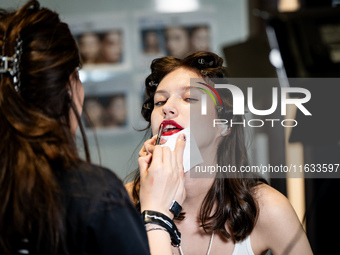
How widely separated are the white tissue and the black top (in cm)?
32

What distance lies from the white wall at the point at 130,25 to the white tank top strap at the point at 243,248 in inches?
35.0

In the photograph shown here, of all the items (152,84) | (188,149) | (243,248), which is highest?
(152,84)

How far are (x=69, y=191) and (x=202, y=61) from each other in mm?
640

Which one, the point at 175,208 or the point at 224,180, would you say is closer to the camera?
the point at 175,208

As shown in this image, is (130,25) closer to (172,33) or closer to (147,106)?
(172,33)

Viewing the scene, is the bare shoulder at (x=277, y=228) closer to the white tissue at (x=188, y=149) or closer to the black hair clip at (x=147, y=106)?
the white tissue at (x=188, y=149)

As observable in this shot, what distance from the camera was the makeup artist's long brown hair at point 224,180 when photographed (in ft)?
3.71

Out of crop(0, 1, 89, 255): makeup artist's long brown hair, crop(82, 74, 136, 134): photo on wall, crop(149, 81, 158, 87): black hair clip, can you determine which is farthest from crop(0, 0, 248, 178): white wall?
crop(0, 1, 89, 255): makeup artist's long brown hair

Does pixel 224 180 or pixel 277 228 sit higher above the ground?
pixel 224 180

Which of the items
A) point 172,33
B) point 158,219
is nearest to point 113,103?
point 172,33

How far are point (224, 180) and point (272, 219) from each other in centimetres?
16

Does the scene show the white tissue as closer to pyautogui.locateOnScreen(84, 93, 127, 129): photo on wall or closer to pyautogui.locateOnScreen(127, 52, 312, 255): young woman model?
pyautogui.locateOnScreen(127, 52, 312, 255): young woman model

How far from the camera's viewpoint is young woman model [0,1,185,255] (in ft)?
2.22

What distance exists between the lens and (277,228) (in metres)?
1.12
